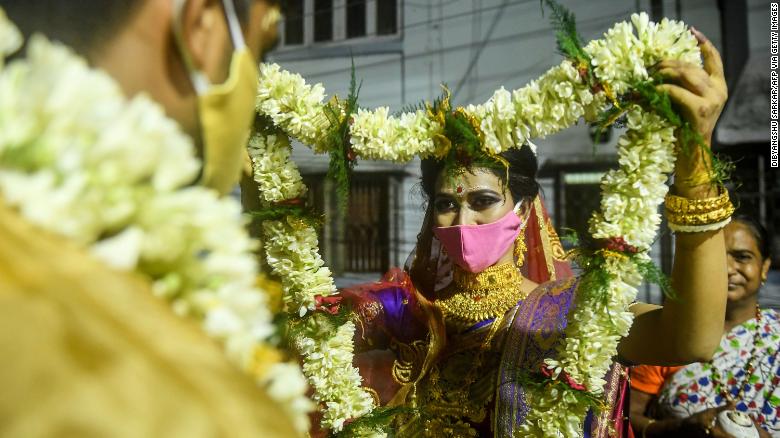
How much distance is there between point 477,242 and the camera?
2.15 metres

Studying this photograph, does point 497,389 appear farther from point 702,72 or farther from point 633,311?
point 702,72

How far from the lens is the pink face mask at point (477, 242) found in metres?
2.14

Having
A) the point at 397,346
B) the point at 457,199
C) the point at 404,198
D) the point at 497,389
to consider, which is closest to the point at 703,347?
the point at 497,389

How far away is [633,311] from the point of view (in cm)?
186

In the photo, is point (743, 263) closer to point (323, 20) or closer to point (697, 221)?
point (697, 221)

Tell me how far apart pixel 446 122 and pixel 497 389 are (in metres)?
0.91

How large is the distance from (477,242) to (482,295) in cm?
21

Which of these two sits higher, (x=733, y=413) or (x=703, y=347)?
(x=703, y=347)

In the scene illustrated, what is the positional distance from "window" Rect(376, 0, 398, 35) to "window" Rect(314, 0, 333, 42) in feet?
1.43

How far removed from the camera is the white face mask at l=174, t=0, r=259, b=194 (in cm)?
72

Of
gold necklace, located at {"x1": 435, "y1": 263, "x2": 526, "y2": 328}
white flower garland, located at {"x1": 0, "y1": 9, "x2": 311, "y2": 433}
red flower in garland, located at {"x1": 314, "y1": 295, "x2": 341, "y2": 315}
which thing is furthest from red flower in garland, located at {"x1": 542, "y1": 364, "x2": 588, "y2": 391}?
white flower garland, located at {"x1": 0, "y1": 9, "x2": 311, "y2": 433}

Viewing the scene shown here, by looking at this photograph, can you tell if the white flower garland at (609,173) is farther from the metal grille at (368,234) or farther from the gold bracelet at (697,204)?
the metal grille at (368,234)

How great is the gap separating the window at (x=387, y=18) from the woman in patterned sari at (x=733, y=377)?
3297mm

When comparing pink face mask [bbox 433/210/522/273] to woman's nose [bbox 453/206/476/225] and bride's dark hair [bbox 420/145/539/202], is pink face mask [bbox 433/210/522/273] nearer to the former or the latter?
woman's nose [bbox 453/206/476/225]
